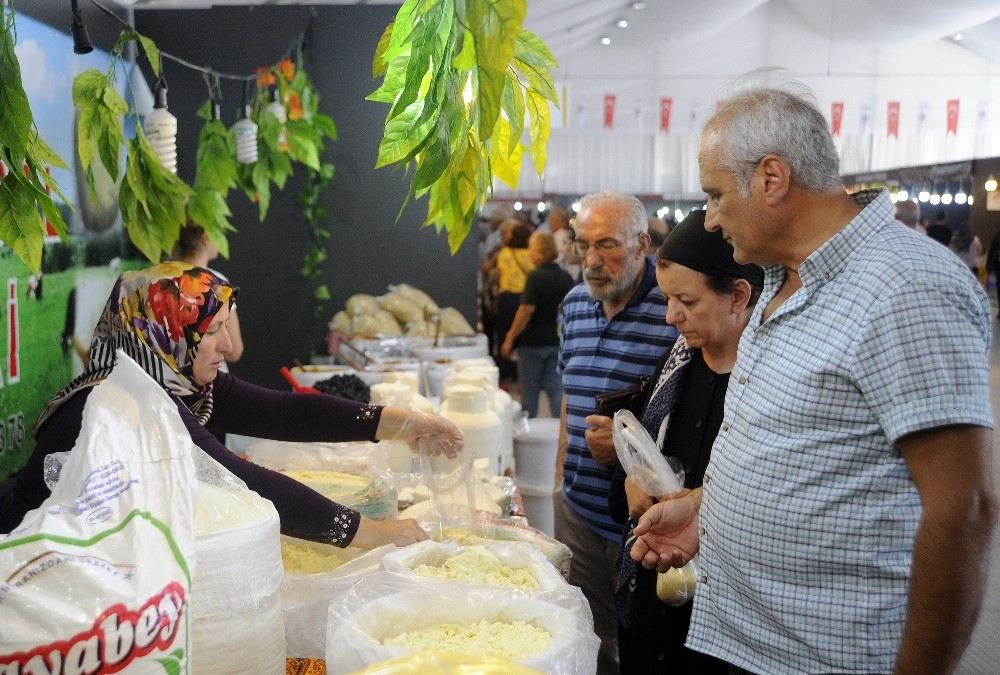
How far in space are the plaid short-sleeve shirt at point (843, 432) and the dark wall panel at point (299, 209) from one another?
421cm

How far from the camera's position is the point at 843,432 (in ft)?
4.52

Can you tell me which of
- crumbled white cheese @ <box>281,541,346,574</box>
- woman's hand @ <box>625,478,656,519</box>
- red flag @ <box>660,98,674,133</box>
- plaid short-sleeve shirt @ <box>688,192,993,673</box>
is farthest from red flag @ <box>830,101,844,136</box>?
crumbled white cheese @ <box>281,541,346,574</box>

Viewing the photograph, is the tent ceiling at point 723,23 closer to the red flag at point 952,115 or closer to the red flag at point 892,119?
the red flag at point 952,115

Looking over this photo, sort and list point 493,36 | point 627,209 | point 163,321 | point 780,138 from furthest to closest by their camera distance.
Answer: point 627,209
point 163,321
point 780,138
point 493,36

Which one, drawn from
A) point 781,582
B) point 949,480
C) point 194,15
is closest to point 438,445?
point 781,582

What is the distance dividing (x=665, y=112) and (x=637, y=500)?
40.1 feet

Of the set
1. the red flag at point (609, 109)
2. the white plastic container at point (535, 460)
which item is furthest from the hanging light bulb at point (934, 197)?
the white plastic container at point (535, 460)

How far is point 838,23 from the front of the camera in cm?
1212

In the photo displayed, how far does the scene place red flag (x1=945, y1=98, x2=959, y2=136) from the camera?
12945mm

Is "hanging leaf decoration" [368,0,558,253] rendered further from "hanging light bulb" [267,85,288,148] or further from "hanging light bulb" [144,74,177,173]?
"hanging light bulb" [267,85,288,148]

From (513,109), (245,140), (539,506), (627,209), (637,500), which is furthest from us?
(245,140)

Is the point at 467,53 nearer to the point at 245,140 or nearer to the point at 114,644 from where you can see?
the point at 114,644

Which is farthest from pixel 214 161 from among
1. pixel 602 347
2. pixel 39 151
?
pixel 39 151

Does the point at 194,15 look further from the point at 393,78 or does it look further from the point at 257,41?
the point at 393,78
